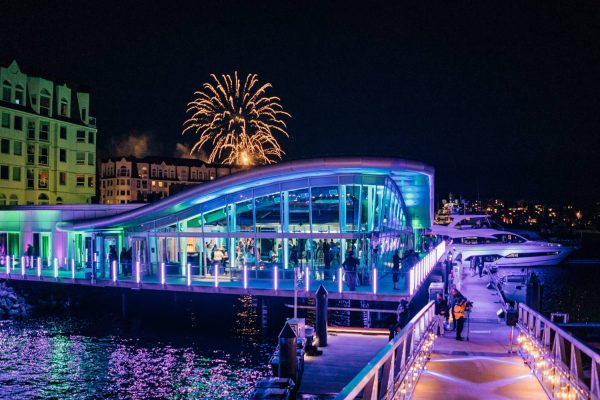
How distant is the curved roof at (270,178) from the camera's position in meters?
32.2

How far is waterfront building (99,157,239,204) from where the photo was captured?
130 m

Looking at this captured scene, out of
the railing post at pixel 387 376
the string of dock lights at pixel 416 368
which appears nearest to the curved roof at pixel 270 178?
the string of dock lights at pixel 416 368

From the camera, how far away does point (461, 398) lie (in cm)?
1110

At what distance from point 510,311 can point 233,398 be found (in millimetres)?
10047

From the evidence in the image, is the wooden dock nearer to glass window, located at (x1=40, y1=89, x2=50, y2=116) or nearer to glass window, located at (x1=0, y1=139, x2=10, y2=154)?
glass window, located at (x1=0, y1=139, x2=10, y2=154)

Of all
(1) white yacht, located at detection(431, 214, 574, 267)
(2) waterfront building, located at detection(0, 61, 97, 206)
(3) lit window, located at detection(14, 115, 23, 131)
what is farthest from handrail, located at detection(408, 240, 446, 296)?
(3) lit window, located at detection(14, 115, 23, 131)

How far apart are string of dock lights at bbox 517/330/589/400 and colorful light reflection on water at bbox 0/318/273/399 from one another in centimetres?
1115

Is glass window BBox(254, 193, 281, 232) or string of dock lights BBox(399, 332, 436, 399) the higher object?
glass window BBox(254, 193, 281, 232)

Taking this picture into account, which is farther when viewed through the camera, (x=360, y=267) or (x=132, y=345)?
(x=360, y=267)

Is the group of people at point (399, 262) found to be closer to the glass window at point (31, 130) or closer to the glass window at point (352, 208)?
the glass window at point (352, 208)

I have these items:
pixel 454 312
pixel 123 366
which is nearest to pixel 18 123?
pixel 123 366

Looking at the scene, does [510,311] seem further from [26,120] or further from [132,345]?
[26,120]

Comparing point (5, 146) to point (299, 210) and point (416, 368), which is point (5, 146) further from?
point (416, 368)

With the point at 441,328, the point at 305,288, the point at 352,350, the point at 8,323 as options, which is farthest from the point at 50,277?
the point at 441,328
